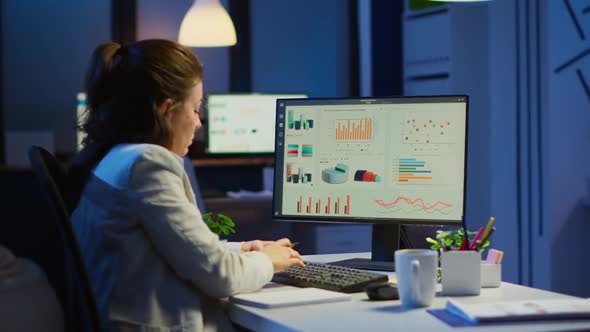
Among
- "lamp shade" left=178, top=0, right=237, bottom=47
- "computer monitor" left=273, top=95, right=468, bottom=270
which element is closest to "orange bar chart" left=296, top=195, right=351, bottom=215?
"computer monitor" left=273, top=95, right=468, bottom=270

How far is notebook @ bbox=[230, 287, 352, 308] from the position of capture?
196 centimetres

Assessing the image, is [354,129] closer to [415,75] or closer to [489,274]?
[489,274]

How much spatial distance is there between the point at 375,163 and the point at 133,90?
0.69 m

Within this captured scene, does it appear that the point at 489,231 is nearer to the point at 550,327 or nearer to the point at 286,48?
the point at 550,327

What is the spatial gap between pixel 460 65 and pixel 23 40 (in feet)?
8.85

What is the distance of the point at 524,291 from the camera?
2127 millimetres

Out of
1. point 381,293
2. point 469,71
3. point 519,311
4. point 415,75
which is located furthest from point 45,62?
point 519,311

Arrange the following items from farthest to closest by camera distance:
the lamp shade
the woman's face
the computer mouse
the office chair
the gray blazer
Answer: the lamp shade
the woman's face
the computer mouse
the gray blazer
the office chair

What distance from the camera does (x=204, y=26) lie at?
5629 millimetres

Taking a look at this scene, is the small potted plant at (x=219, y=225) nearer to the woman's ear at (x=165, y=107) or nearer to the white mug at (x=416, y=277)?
the woman's ear at (x=165, y=107)

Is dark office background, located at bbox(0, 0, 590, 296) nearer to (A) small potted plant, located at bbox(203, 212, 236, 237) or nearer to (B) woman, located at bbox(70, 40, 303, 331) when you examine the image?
(A) small potted plant, located at bbox(203, 212, 236, 237)

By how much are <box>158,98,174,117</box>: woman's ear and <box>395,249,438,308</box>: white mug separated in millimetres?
580

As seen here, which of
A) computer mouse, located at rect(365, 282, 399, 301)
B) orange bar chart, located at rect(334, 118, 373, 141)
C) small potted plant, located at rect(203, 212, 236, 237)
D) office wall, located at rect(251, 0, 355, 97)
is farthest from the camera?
office wall, located at rect(251, 0, 355, 97)

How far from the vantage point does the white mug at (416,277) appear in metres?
1.93
